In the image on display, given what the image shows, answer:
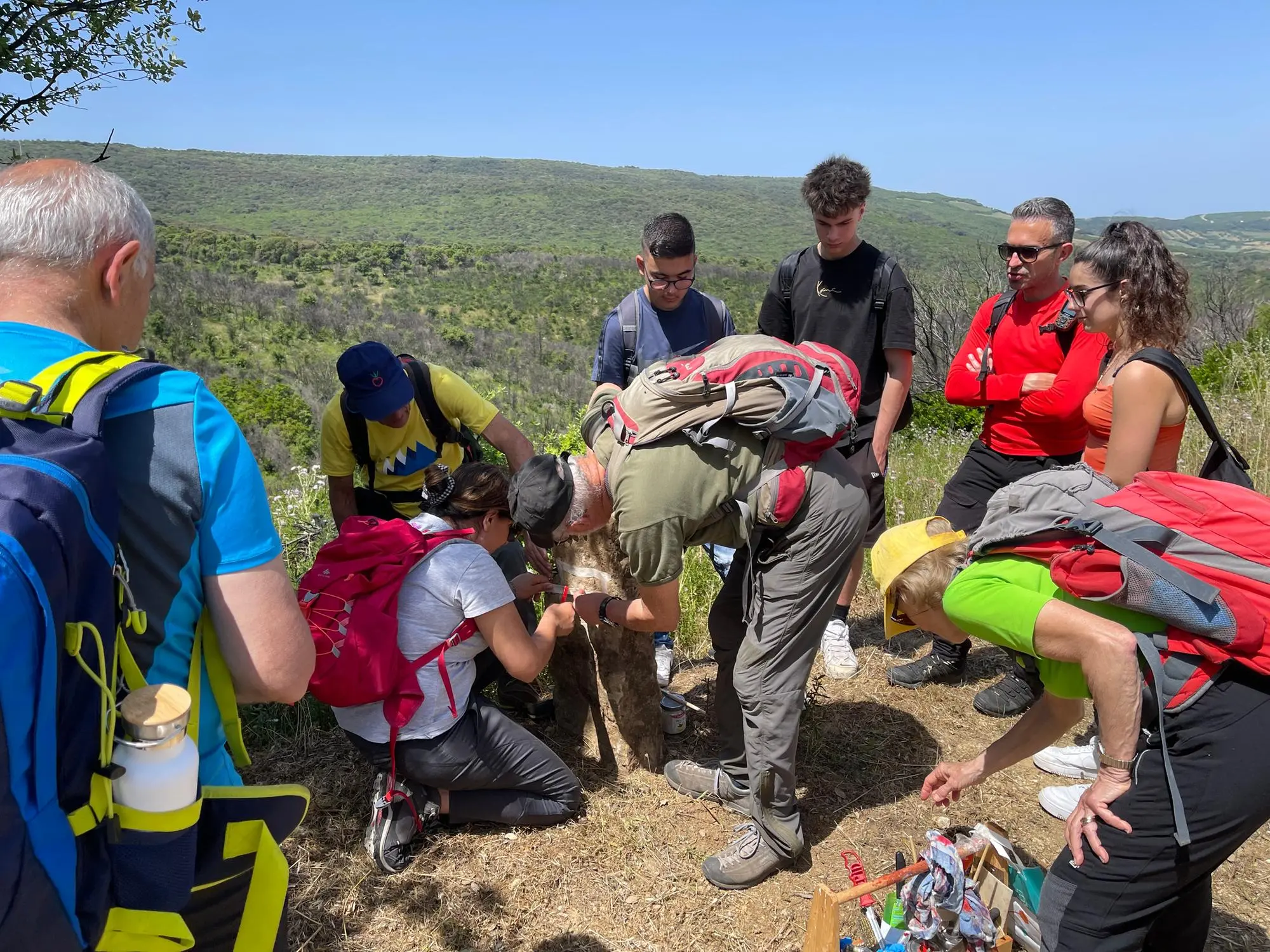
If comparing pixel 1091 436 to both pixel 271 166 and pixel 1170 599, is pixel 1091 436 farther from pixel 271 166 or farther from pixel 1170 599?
pixel 271 166

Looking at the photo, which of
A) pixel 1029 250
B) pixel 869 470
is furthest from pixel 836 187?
pixel 869 470

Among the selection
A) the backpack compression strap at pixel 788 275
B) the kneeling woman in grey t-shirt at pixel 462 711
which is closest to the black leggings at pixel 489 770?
the kneeling woman in grey t-shirt at pixel 462 711

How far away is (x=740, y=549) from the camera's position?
311cm

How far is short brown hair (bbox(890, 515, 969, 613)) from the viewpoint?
86.9 inches

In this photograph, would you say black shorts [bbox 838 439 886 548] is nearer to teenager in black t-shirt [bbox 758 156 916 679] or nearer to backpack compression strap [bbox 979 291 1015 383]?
teenager in black t-shirt [bbox 758 156 916 679]

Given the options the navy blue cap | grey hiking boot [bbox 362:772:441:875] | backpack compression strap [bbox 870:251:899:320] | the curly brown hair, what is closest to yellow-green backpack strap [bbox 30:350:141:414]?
grey hiking boot [bbox 362:772:441:875]

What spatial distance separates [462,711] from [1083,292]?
264 cm

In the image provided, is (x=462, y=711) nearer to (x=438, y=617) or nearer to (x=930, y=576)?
(x=438, y=617)

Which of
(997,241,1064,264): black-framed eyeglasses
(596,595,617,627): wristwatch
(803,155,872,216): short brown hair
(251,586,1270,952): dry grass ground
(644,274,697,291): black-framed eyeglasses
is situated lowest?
(251,586,1270,952): dry grass ground

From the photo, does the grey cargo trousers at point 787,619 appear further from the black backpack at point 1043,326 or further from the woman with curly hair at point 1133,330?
the black backpack at point 1043,326

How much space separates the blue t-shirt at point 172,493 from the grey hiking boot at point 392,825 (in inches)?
64.6

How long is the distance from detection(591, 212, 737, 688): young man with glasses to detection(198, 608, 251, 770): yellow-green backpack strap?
2419mm

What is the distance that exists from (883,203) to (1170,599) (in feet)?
348

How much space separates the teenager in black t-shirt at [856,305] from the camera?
3.95 meters
